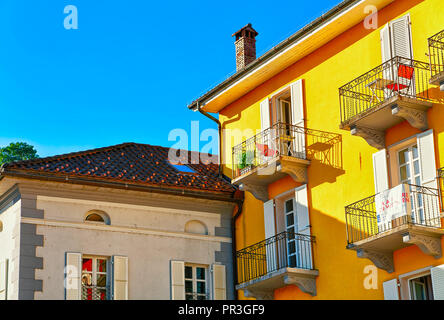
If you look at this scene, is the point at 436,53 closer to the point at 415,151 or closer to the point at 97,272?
the point at 415,151

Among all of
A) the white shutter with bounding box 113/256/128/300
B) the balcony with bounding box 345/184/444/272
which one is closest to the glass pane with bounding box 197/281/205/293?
the white shutter with bounding box 113/256/128/300

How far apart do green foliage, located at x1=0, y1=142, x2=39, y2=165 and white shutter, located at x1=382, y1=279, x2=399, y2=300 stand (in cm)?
2583

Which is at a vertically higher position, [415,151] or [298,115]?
[298,115]

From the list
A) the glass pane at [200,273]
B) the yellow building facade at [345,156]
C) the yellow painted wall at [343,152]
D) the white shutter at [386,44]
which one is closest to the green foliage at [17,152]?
the yellow building facade at [345,156]

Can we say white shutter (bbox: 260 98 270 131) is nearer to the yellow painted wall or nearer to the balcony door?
the yellow painted wall

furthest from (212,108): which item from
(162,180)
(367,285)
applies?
(367,285)

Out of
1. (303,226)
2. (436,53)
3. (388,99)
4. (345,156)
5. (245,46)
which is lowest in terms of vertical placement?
(303,226)

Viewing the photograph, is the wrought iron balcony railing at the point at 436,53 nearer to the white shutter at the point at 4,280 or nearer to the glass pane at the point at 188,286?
the glass pane at the point at 188,286

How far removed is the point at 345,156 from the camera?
1911 centimetres

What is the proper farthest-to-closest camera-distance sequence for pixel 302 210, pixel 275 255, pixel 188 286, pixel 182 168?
pixel 182 168 < pixel 188 286 < pixel 275 255 < pixel 302 210

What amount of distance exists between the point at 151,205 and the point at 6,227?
3474 mm

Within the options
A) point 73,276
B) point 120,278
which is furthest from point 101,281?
point 73,276

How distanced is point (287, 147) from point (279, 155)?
3.39 feet

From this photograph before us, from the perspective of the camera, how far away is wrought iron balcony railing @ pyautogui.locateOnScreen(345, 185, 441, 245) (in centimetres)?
1650
